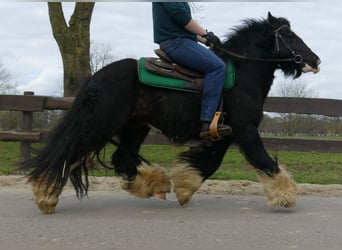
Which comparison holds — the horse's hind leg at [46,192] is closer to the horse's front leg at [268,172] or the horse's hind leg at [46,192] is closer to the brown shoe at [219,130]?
the brown shoe at [219,130]

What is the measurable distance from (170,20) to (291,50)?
4.63 ft

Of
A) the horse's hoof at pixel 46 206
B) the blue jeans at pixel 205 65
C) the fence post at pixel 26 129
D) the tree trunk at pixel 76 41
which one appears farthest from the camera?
the tree trunk at pixel 76 41

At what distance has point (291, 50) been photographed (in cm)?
574

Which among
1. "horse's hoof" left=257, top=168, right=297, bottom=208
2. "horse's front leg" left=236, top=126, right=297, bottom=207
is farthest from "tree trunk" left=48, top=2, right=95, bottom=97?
"horse's hoof" left=257, top=168, right=297, bottom=208

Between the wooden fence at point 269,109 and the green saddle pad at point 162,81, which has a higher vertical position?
the green saddle pad at point 162,81

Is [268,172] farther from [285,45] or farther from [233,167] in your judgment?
[233,167]

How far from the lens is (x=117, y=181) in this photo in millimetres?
7320

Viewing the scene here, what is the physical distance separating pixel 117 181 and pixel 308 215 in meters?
3.06

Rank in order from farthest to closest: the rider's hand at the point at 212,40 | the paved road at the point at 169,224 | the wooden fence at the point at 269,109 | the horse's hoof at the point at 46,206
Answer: the wooden fence at the point at 269,109 < the rider's hand at the point at 212,40 < the horse's hoof at the point at 46,206 < the paved road at the point at 169,224

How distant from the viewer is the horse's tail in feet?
17.0

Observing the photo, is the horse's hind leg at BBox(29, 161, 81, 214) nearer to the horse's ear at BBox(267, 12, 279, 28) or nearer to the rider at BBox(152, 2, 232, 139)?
the rider at BBox(152, 2, 232, 139)

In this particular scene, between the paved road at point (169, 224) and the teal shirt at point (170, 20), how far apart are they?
1.88 m

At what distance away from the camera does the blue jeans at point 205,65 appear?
5.32m

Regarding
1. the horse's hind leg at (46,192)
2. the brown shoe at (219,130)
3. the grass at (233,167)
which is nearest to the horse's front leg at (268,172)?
the brown shoe at (219,130)
